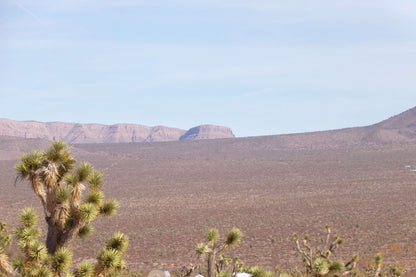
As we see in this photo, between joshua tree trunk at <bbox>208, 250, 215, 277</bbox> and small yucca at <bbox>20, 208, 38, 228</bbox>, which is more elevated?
small yucca at <bbox>20, 208, 38, 228</bbox>

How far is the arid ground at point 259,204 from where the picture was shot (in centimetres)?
2470

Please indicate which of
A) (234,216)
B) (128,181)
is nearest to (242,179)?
(128,181)

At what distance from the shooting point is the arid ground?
24703 mm

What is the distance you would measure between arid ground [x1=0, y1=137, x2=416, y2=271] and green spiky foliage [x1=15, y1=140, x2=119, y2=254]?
542 inches

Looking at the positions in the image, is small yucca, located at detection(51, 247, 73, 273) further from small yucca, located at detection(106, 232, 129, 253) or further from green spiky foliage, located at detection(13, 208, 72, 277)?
small yucca, located at detection(106, 232, 129, 253)

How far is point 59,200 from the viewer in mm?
8102

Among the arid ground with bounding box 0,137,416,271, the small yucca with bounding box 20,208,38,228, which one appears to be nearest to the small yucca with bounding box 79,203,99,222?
the small yucca with bounding box 20,208,38,228

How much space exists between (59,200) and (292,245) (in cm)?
1904

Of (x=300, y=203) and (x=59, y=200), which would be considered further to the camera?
(x=300, y=203)

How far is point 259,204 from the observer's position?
3966 cm

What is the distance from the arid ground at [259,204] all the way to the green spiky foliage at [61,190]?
1377 cm

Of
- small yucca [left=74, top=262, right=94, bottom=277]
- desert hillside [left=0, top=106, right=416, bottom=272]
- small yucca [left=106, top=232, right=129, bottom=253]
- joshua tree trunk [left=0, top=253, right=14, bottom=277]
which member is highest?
small yucca [left=106, top=232, right=129, bottom=253]

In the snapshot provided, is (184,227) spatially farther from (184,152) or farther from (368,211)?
(184,152)

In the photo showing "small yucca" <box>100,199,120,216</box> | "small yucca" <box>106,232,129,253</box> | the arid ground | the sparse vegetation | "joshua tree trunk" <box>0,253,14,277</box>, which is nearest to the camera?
"joshua tree trunk" <box>0,253,14,277</box>
